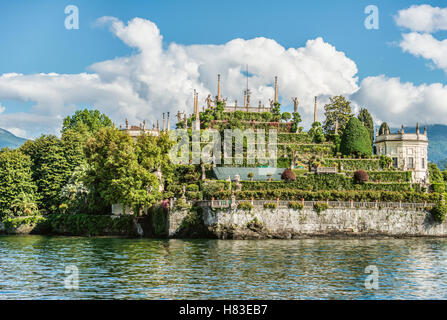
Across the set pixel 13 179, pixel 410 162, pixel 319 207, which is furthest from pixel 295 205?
pixel 13 179

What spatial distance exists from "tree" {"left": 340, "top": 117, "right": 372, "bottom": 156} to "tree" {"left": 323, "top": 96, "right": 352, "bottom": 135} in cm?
1407

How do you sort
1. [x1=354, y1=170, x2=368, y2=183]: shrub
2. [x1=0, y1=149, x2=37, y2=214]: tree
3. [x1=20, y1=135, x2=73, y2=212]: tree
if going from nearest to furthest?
[x1=354, y1=170, x2=368, y2=183]: shrub < [x1=0, y1=149, x2=37, y2=214]: tree < [x1=20, y1=135, x2=73, y2=212]: tree

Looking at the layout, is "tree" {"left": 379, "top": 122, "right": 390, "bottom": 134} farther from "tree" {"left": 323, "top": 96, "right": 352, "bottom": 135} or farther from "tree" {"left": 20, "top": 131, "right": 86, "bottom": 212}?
"tree" {"left": 20, "top": 131, "right": 86, "bottom": 212}

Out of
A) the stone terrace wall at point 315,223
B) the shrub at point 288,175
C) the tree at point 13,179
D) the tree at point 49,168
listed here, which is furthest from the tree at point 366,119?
the tree at point 13,179

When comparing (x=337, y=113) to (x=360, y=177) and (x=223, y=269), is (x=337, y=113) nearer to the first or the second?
(x=360, y=177)

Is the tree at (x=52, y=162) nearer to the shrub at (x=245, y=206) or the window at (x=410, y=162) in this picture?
the shrub at (x=245, y=206)

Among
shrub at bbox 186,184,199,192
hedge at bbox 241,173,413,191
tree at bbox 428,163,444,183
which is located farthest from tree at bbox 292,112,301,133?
shrub at bbox 186,184,199,192

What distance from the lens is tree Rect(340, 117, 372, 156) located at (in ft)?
255

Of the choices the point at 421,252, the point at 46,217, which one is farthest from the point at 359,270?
the point at 46,217

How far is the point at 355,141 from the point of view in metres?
78.2

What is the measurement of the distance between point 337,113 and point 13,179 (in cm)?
5606

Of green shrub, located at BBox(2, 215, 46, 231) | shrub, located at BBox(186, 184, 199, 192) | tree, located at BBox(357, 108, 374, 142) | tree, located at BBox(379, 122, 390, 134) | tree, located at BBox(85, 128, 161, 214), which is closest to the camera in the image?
tree, located at BBox(85, 128, 161, 214)

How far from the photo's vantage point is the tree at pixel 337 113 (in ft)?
311

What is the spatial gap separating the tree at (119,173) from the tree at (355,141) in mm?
31138
